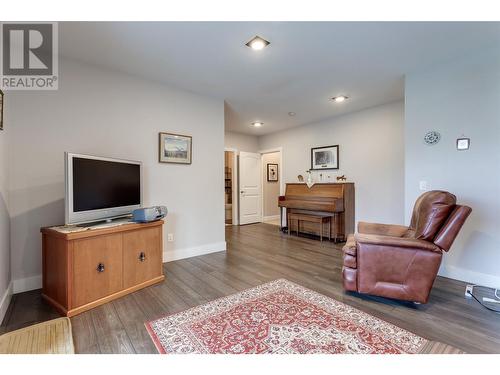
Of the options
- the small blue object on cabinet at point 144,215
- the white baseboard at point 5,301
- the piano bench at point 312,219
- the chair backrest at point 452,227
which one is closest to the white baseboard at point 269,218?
the piano bench at point 312,219

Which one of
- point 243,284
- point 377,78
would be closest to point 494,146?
point 377,78

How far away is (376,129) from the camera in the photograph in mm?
4266

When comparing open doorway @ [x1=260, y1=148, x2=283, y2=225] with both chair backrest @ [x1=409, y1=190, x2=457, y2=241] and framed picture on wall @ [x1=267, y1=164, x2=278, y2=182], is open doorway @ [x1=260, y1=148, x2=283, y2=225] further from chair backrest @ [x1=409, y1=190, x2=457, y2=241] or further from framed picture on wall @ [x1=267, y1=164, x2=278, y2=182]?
chair backrest @ [x1=409, y1=190, x2=457, y2=241]

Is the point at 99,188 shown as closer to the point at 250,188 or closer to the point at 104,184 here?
the point at 104,184

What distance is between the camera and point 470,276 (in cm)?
252

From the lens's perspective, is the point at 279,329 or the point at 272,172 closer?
the point at 279,329

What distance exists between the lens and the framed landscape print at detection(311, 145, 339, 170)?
192 inches

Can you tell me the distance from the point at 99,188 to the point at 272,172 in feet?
17.8

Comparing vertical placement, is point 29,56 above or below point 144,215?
above

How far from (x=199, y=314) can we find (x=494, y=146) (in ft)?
10.7

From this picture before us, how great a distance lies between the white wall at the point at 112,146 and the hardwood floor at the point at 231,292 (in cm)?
43

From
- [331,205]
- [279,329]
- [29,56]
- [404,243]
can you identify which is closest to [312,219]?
[331,205]
